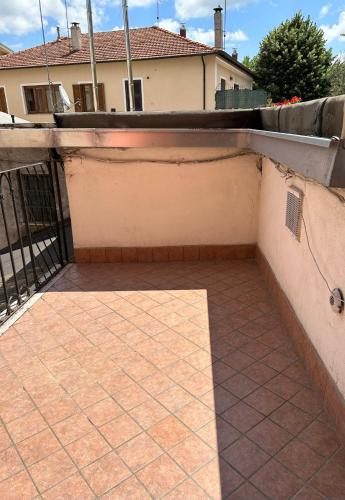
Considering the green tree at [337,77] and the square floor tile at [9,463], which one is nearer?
the square floor tile at [9,463]

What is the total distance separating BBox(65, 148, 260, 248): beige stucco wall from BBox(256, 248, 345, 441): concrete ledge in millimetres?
1697

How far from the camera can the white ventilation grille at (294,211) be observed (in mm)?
3956

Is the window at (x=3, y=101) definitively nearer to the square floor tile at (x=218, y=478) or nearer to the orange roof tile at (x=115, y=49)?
the orange roof tile at (x=115, y=49)

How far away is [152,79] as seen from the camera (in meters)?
19.2

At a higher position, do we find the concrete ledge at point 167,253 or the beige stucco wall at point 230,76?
the beige stucco wall at point 230,76

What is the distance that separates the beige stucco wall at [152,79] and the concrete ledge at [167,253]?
14225 millimetres

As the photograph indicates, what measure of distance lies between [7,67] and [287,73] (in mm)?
19788

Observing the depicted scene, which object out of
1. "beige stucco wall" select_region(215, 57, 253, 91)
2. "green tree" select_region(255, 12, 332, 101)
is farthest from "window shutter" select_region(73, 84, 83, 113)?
"green tree" select_region(255, 12, 332, 101)

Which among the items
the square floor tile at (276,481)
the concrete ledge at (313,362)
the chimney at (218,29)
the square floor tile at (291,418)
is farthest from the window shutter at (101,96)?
the square floor tile at (276,481)

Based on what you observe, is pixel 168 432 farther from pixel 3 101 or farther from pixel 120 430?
pixel 3 101

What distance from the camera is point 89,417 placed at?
3.17 m

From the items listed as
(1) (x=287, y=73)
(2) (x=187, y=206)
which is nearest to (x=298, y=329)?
(2) (x=187, y=206)

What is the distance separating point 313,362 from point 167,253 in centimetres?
368

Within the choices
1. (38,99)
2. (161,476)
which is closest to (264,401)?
(161,476)
